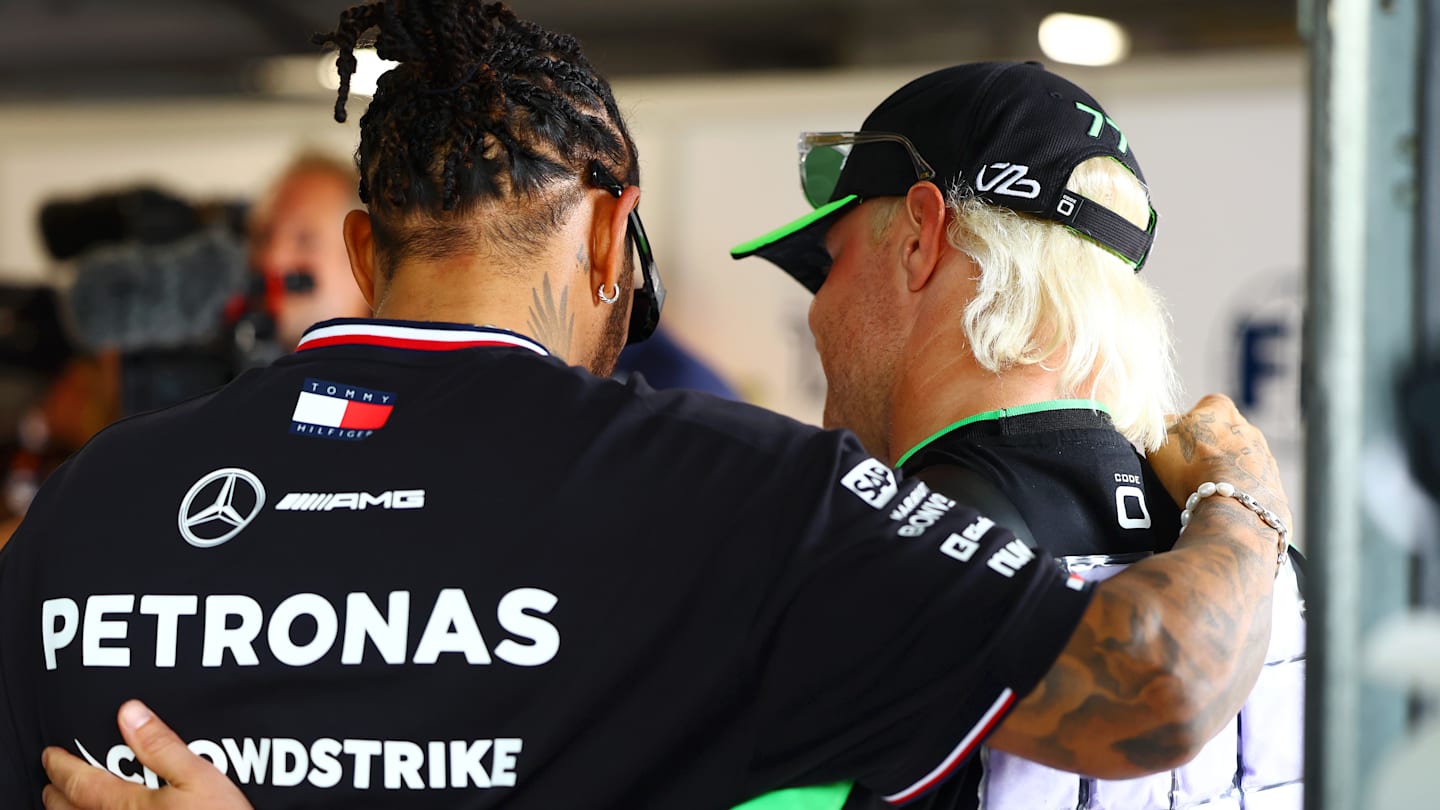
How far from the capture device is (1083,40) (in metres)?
3.76

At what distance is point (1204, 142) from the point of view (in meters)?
3.52

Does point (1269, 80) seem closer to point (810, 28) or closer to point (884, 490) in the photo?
point (810, 28)

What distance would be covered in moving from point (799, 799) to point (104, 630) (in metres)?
0.52

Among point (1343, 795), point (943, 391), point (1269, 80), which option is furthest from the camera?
point (1269, 80)

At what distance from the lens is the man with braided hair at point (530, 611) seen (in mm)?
911

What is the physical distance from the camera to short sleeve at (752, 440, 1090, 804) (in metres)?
0.90

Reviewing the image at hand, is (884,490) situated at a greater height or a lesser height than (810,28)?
lesser

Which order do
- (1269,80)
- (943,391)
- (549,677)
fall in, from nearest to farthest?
(549,677), (943,391), (1269,80)

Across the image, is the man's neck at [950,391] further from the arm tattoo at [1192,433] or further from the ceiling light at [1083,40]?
the ceiling light at [1083,40]

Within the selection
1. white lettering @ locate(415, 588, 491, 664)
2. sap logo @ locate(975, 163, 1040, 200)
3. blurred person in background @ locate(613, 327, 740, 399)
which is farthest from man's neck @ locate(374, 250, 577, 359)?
blurred person in background @ locate(613, 327, 740, 399)

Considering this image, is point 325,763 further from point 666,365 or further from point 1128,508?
point 666,365

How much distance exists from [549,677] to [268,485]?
26cm

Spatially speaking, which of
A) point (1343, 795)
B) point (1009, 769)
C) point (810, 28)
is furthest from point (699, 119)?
point (1343, 795)

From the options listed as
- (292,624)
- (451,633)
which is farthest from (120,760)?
(451,633)
